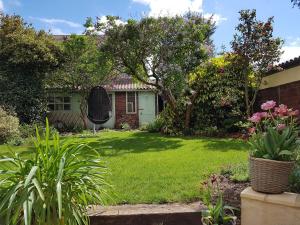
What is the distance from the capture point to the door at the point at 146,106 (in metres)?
24.1

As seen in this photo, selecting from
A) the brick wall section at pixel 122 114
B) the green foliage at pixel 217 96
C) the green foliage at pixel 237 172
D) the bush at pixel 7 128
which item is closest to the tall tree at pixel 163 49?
the green foliage at pixel 217 96

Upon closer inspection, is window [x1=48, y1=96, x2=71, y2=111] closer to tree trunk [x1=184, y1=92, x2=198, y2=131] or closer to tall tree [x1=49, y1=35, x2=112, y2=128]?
tall tree [x1=49, y1=35, x2=112, y2=128]

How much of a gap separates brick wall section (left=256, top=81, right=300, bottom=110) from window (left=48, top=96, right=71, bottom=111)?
42.8ft

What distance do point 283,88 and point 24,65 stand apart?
11742 mm

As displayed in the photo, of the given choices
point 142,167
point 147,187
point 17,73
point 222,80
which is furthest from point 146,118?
point 147,187

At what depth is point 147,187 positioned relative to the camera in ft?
18.5

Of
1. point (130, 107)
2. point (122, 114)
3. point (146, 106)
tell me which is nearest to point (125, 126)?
point (122, 114)

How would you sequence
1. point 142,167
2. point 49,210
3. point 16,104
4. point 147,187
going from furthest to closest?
point 16,104 → point 142,167 → point 147,187 → point 49,210

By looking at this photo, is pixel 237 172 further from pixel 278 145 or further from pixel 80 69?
pixel 80 69

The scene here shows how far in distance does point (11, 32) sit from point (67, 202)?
53.9 feet

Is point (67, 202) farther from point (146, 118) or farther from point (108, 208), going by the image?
point (146, 118)

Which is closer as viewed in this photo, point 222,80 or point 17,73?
point 222,80

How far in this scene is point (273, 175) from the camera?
4070mm

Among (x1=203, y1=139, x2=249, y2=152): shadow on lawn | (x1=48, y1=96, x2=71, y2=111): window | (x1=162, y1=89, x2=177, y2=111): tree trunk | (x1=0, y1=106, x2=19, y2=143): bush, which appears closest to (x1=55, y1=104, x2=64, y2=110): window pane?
(x1=48, y1=96, x2=71, y2=111): window
